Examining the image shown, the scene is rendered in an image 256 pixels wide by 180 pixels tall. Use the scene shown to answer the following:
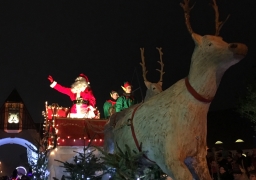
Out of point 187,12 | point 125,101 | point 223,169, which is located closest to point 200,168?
point 187,12

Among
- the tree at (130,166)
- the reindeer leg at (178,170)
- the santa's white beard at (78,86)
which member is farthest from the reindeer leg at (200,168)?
the santa's white beard at (78,86)

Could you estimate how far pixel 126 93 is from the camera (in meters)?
5.61

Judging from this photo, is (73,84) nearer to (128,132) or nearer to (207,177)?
(128,132)

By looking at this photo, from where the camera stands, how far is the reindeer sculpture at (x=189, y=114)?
2305 millimetres

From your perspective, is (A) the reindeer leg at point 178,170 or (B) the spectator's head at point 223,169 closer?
(A) the reindeer leg at point 178,170

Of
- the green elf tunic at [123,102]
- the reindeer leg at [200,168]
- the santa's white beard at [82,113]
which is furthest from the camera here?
the santa's white beard at [82,113]

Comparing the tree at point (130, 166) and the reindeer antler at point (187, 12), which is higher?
the reindeer antler at point (187, 12)

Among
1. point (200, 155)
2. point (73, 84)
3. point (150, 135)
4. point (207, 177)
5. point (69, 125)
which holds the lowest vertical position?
point (207, 177)

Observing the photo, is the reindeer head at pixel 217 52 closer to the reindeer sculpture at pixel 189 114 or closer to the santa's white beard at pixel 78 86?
the reindeer sculpture at pixel 189 114

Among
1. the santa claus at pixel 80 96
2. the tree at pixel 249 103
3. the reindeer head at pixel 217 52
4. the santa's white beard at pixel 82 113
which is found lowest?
the reindeer head at pixel 217 52

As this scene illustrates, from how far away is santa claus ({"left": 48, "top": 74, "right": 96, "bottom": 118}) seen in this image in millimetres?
6344

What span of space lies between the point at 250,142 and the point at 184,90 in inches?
602

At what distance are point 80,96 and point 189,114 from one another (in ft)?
14.4

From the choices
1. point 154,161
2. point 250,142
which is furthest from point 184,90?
point 250,142
